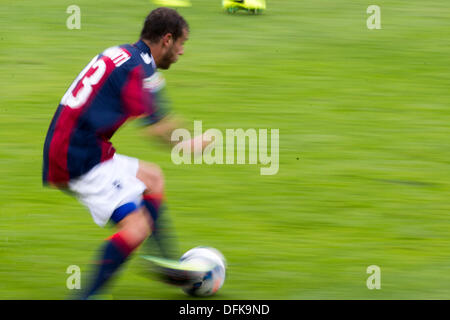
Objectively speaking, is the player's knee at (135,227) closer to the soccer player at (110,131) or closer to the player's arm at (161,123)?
the soccer player at (110,131)

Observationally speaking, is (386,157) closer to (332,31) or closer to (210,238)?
(210,238)

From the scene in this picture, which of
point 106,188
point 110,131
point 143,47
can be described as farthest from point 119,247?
point 143,47

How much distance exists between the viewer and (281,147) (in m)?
7.70

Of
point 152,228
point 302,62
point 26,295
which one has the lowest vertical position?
point 26,295

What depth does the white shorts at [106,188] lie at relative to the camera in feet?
14.9

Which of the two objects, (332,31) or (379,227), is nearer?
(379,227)

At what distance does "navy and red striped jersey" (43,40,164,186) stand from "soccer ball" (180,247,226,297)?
89 centimetres

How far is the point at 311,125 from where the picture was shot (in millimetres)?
8227

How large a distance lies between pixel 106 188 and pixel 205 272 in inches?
33.1

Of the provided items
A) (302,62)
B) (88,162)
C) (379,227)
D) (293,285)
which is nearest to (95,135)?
(88,162)

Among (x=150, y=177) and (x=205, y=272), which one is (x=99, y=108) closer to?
(x=150, y=177)

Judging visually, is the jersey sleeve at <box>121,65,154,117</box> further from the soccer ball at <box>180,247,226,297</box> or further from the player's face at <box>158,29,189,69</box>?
the soccer ball at <box>180,247,226,297</box>

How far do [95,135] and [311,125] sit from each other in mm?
3948

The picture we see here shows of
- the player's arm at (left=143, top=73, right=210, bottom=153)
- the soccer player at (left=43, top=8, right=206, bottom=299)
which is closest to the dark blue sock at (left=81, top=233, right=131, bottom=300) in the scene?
the soccer player at (left=43, top=8, right=206, bottom=299)
